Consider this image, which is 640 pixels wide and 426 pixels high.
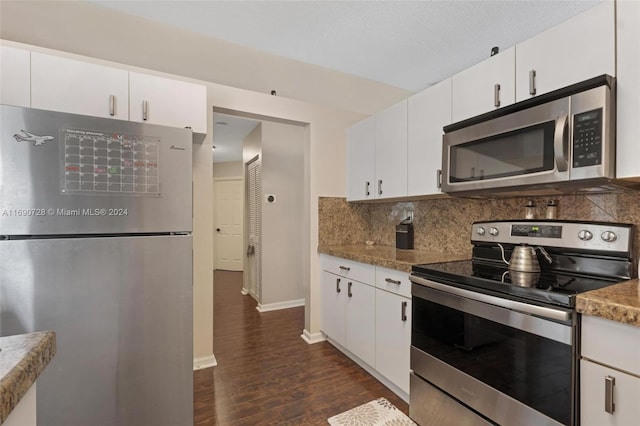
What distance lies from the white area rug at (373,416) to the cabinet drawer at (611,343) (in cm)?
113

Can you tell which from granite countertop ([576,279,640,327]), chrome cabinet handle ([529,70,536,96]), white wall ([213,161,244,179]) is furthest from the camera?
white wall ([213,161,244,179])

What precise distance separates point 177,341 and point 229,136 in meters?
4.08

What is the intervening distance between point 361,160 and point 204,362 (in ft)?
7.26

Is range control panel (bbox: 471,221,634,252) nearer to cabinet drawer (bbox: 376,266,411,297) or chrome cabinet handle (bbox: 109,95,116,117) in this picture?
cabinet drawer (bbox: 376,266,411,297)

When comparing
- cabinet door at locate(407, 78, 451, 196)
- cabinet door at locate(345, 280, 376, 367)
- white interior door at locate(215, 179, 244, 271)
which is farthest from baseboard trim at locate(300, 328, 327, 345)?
white interior door at locate(215, 179, 244, 271)

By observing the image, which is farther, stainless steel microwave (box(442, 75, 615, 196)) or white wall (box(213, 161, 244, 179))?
white wall (box(213, 161, 244, 179))

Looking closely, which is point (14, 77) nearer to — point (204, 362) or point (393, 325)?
point (204, 362)

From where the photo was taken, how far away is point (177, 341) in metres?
1.48

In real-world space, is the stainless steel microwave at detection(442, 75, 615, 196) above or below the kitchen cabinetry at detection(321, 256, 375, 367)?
above

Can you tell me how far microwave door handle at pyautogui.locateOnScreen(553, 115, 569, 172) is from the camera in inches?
52.2

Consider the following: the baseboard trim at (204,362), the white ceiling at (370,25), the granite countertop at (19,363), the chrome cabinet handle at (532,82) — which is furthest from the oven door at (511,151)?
the baseboard trim at (204,362)

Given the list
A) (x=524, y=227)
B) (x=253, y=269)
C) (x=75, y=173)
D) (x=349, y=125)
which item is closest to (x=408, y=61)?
(x=349, y=125)

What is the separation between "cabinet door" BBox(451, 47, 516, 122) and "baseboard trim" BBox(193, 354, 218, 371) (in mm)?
2585

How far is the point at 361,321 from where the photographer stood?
2330mm
